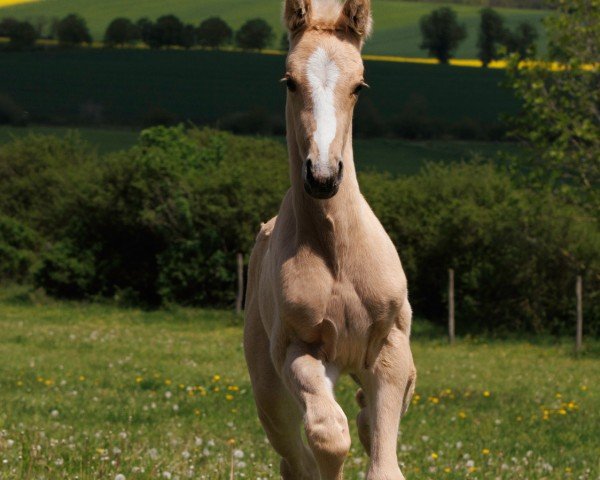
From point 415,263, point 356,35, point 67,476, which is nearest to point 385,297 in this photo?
point 356,35

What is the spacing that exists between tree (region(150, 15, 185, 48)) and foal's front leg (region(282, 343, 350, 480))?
6131cm

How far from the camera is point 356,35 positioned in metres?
5.45

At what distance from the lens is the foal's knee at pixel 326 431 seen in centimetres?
509

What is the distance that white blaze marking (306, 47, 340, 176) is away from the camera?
4.88 metres

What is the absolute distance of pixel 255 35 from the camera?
210 ft

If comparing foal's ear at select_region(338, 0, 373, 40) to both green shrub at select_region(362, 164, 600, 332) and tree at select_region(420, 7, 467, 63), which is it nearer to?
green shrub at select_region(362, 164, 600, 332)

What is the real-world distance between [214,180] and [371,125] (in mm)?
26178

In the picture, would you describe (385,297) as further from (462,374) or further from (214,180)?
(214,180)

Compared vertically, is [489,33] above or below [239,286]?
above

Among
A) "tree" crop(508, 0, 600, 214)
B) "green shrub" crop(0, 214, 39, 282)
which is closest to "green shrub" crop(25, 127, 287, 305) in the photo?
"green shrub" crop(0, 214, 39, 282)

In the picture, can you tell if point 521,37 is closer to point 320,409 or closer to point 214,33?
point 214,33

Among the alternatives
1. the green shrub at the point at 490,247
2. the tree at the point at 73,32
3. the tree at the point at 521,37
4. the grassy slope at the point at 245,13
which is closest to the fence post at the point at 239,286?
the green shrub at the point at 490,247

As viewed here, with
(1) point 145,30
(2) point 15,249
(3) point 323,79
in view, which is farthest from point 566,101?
(1) point 145,30

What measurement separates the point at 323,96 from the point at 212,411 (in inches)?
300
